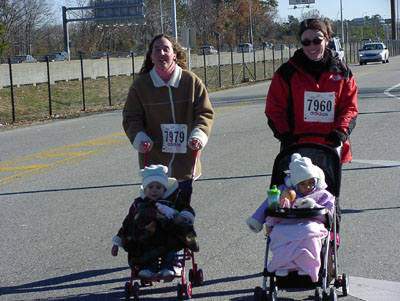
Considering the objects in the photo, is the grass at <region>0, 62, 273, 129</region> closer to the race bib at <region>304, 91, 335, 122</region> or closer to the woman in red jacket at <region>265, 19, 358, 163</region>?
the woman in red jacket at <region>265, 19, 358, 163</region>

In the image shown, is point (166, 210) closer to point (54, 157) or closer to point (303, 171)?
point (303, 171)

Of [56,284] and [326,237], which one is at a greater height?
[326,237]

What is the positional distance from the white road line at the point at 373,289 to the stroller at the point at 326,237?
0.63 feet

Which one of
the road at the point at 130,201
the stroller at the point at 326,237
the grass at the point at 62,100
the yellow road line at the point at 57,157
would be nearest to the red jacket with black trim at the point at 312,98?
the stroller at the point at 326,237

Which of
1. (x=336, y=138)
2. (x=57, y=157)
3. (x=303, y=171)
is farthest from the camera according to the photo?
(x=57, y=157)

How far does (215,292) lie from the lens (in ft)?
17.1

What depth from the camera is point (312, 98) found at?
5375 mm

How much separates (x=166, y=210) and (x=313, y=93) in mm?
1522

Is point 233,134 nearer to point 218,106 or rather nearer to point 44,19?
point 218,106

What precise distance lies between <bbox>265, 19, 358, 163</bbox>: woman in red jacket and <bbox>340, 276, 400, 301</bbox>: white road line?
3.60ft

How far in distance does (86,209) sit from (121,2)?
47579 millimetres

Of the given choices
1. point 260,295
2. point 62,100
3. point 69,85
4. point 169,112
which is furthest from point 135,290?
point 69,85

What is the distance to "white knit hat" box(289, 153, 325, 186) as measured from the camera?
4.68m

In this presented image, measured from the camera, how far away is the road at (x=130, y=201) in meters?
5.46
